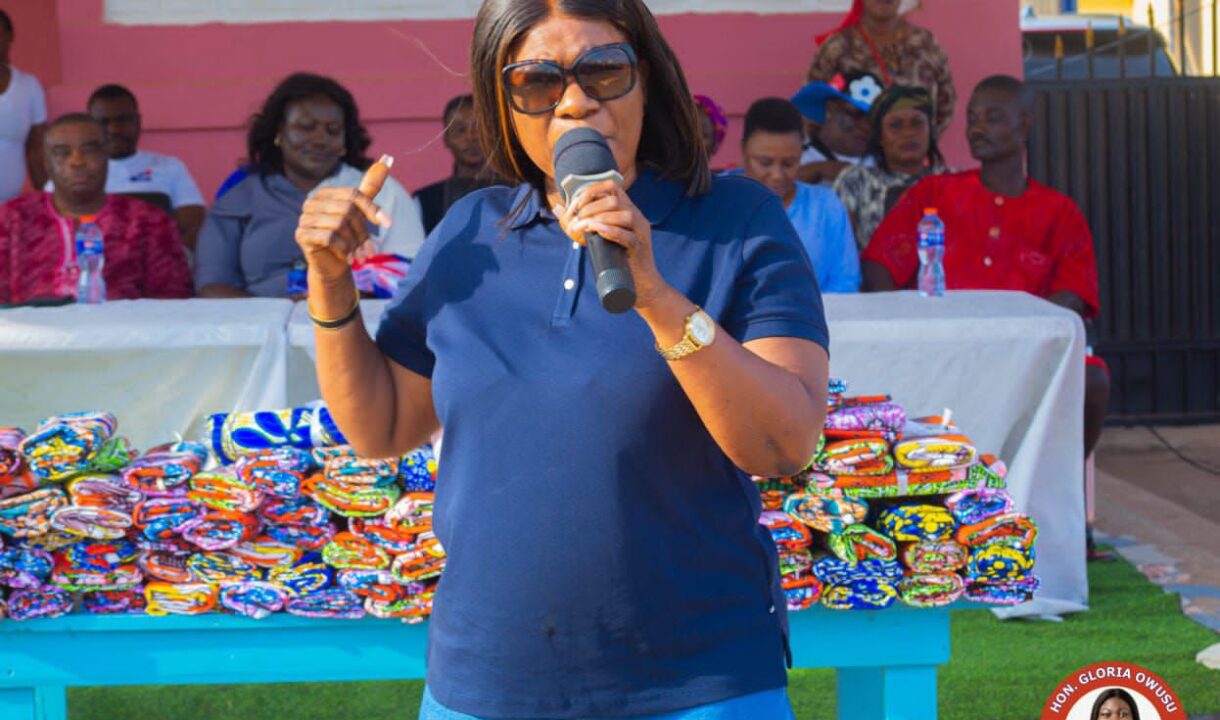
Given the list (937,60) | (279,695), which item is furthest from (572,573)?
(937,60)

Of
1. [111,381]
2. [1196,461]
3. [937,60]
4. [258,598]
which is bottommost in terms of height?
[1196,461]

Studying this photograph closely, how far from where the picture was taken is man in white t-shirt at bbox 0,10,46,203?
727 centimetres

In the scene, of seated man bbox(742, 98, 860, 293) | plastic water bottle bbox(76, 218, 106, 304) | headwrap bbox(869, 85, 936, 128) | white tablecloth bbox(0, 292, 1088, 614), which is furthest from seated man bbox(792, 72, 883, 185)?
plastic water bottle bbox(76, 218, 106, 304)

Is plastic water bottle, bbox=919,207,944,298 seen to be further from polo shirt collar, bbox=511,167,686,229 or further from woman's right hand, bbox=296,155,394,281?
woman's right hand, bbox=296,155,394,281

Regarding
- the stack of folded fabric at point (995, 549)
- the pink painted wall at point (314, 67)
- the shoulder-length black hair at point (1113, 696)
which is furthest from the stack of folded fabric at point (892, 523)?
the pink painted wall at point (314, 67)

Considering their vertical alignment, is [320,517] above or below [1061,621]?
above

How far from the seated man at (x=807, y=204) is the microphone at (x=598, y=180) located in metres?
4.03

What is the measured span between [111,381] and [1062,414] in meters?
2.85

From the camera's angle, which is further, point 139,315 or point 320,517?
point 139,315

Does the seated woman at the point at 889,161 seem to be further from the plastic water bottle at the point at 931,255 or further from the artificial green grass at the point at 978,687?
the artificial green grass at the point at 978,687

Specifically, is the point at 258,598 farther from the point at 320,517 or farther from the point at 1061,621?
the point at 1061,621

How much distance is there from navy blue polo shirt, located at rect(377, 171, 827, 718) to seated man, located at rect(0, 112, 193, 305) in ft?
13.8

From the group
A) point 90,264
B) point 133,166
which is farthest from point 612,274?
point 133,166

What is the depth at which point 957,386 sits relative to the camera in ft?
14.9
